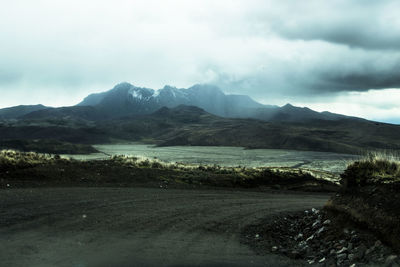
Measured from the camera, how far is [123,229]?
419 inches

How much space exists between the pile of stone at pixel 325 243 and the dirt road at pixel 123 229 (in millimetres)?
909

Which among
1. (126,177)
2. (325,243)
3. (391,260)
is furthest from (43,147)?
(391,260)

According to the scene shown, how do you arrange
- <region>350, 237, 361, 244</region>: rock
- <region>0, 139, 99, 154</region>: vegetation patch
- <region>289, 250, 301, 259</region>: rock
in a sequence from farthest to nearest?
1. <region>0, 139, 99, 154</region>: vegetation patch
2. <region>289, 250, 301, 259</region>: rock
3. <region>350, 237, 361, 244</region>: rock

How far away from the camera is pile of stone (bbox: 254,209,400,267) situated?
769cm

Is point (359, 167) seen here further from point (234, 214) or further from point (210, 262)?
point (210, 262)

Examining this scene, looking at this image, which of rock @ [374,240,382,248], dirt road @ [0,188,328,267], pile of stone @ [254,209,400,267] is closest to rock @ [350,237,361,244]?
pile of stone @ [254,209,400,267]

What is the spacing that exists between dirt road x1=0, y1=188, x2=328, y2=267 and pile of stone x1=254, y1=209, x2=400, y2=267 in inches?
35.8

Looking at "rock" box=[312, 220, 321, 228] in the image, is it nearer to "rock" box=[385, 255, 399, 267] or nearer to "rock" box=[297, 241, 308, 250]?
"rock" box=[297, 241, 308, 250]

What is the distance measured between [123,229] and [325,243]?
6097 mm

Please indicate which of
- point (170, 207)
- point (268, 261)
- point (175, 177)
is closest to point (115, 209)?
point (170, 207)

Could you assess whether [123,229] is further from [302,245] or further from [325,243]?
[325,243]

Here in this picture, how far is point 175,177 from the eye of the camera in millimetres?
25625

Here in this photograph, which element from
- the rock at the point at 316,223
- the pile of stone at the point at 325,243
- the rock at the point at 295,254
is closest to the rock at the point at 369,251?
the pile of stone at the point at 325,243

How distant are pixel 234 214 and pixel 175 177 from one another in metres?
12.1
